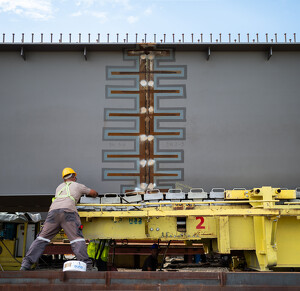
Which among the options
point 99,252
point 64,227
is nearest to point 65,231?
point 64,227

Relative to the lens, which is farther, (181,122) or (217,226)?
(181,122)

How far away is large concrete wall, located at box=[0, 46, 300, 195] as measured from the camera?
7586 mm

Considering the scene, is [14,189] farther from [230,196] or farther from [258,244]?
[258,244]

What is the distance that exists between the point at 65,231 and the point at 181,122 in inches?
129

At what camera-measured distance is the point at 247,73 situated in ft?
25.9

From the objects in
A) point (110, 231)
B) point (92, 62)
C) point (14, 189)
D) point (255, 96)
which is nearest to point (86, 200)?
point (110, 231)

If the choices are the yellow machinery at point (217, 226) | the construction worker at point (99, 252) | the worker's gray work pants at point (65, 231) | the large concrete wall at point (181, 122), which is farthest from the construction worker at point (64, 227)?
the large concrete wall at point (181, 122)

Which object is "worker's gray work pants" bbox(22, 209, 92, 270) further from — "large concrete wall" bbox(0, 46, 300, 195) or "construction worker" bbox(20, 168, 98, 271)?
"large concrete wall" bbox(0, 46, 300, 195)

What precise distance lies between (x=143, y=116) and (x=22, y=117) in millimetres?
2441

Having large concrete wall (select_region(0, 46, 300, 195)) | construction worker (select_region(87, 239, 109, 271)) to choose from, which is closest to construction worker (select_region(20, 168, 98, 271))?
construction worker (select_region(87, 239, 109, 271))

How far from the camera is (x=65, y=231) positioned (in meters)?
5.56

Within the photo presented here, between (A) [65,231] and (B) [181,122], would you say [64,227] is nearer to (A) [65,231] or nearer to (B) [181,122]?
(A) [65,231]

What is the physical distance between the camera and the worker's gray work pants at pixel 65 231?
5359 mm

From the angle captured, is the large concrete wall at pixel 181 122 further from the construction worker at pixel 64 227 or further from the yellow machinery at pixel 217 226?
the construction worker at pixel 64 227
